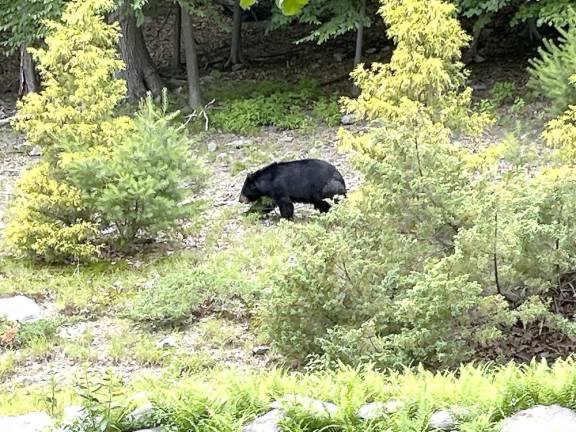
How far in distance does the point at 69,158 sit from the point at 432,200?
15.5ft

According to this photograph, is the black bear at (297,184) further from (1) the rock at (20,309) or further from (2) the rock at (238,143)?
(1) the rock at (20,309)

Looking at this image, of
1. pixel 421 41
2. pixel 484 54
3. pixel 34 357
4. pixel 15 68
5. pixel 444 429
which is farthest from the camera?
pixel 15 68

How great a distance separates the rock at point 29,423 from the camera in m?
4.36

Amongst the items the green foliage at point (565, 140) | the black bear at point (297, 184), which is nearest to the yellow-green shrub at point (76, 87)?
the black bear at point (297, 184)

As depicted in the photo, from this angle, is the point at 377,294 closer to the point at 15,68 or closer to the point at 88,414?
the point at 88,414

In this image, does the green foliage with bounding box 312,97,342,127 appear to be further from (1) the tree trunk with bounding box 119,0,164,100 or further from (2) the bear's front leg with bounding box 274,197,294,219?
(2) the bear's front leg with bounding box 274,197,294,219

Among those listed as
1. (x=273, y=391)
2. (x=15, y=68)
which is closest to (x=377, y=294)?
(x=273, y=391)

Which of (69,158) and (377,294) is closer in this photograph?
(377,294)

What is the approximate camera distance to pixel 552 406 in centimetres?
411

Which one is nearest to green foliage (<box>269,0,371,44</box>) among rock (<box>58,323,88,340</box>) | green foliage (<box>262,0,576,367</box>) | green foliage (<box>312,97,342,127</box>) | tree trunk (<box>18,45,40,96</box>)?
green foliage (<box>312,97,342,127</box>)

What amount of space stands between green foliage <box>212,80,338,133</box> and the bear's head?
4.26m

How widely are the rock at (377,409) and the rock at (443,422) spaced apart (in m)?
0.18

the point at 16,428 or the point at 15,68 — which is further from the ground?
the point at 15,68

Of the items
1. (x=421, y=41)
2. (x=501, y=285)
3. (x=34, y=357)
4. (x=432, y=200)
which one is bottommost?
(x=34, y=357)
